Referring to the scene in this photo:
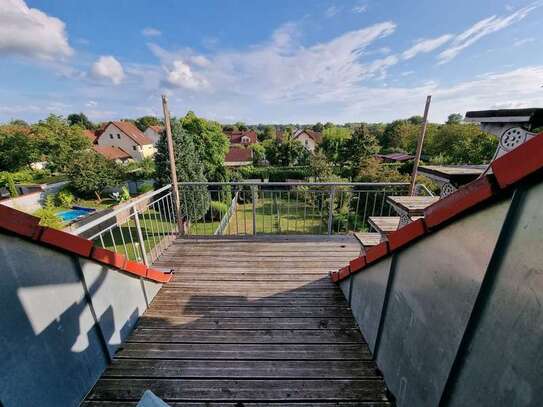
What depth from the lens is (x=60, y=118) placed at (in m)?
22.5

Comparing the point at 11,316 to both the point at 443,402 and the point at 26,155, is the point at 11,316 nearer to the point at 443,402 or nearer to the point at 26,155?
the point at 443,402

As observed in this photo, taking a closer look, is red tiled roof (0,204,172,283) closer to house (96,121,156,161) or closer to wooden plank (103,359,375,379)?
wooden plank (103,359,375,379)

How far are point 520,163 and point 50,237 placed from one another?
2.30m

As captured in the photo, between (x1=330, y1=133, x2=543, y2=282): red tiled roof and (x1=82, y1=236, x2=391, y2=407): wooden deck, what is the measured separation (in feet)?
3.87

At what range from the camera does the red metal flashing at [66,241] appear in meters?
1.35

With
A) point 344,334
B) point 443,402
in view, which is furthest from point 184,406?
point 443,402

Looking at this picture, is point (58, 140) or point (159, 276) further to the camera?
point (58, 140)

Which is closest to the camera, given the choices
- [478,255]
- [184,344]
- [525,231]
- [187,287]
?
[525,231]

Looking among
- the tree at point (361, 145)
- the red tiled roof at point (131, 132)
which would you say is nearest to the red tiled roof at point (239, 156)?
the red tiled roof at point (131, 132)

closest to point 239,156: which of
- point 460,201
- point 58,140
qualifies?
point 58,140

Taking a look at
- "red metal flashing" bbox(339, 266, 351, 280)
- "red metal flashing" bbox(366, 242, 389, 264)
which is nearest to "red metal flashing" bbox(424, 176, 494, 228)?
"red metal flashing" bbox(366, 242, 389, 264)

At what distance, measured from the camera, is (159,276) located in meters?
2.73

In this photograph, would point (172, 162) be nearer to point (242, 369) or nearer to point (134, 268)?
point (134, 268)

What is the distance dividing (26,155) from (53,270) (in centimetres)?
3229
